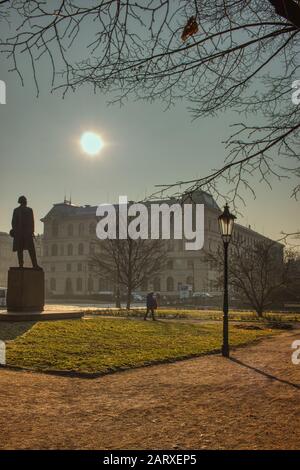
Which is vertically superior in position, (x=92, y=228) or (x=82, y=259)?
(x=92, y=228)

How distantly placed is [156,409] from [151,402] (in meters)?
0.43

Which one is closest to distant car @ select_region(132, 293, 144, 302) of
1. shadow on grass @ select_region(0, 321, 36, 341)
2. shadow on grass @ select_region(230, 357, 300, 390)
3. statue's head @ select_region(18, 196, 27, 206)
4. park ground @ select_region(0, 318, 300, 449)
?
statue's head @ select_region(18, 196, 27, 206)

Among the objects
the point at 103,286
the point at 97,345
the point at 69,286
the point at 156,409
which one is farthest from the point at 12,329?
the point at 69,286

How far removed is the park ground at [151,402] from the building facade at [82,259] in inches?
2790

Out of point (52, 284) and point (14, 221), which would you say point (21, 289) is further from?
point (52, 284)

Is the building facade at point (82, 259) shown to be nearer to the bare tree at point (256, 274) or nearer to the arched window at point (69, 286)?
the arched window at point (69, 286)

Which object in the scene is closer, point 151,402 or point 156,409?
point 156,409

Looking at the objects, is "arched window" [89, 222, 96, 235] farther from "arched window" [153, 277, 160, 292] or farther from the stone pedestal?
the stone pedestal

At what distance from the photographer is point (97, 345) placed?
1200 cm

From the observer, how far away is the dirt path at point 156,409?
477 centimetres

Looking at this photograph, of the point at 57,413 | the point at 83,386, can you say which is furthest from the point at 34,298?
the point at 57,413

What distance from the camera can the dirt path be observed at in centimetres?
477

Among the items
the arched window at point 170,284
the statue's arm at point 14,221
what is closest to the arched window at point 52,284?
the arched window at point 170,284

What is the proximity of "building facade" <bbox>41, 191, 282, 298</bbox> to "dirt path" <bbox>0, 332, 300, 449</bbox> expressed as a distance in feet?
238
